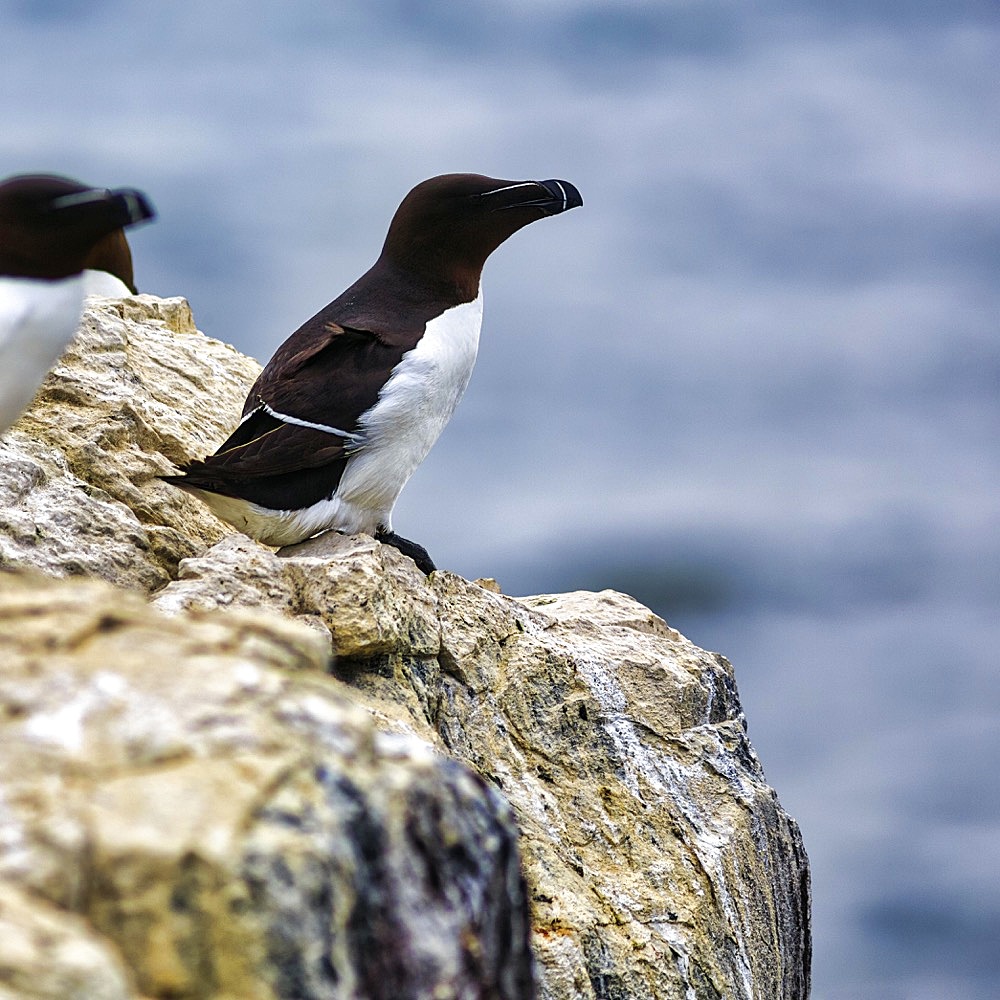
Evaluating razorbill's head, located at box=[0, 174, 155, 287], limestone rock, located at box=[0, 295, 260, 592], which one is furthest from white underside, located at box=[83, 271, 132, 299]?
razorbill's head, located at box=[0, 174, 155, 287]

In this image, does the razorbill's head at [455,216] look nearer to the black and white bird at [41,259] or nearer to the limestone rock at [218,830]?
the black and white bird at [41,259]

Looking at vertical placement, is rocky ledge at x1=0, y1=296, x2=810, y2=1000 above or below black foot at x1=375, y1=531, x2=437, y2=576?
below

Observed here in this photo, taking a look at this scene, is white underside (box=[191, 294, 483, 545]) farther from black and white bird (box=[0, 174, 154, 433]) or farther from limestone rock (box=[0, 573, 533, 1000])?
limestone rock (box=[0, 573, 533, 1000])

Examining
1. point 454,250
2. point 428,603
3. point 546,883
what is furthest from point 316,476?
point 546,883

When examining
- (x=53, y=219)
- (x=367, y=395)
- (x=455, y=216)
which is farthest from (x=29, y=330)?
(x=455, y=216)

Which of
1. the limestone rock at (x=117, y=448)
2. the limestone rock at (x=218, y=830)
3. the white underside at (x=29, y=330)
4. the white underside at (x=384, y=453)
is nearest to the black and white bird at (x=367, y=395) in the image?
the white underside at (x=384, y=453)

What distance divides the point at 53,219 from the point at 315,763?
299cm

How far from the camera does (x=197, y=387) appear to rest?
736 centimetres

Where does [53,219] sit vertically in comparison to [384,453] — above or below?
below

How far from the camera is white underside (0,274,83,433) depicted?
4.62 m

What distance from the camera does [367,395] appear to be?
20.4 feet

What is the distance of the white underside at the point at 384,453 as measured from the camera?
620 centimetres

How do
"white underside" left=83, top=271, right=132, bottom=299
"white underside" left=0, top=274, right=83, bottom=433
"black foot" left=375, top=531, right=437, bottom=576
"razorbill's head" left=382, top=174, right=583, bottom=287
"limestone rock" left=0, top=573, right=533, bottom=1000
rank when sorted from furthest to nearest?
"white underside" left=83, top=271, right=132, bottom=299 < "razorbill's head" left=382, top=174, right=583, bottom=287 < "black foot" left=375, top=531, right=437, bottom=576 < "white underside" left=0, top=274, right=83, bottom=433 < "limestone rock" left=0, top=573, right=533, bottom=1000

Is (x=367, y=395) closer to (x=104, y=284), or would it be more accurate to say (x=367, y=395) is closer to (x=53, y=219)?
(x=53, y=219)
